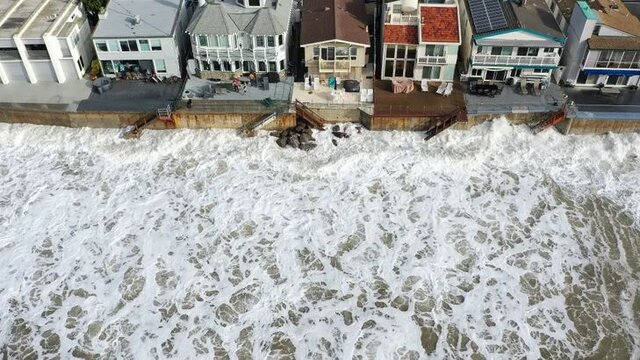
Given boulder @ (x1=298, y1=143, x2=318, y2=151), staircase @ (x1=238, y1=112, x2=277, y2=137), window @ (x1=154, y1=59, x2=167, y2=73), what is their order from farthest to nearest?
1. window @ (x1=154, y1=59, x2=167, y2=73)
2. staircase @ (x1=238, y1=112, x2=277, y2=137)
3. boulder @ (x1=298, y1=143, x2=318, y2=151)

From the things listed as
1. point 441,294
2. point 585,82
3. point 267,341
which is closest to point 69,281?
point 267,341


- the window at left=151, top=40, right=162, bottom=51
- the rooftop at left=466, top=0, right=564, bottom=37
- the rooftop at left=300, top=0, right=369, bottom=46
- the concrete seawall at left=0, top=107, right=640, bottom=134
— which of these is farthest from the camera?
the window at left=151, top=40, right=162, bottom=51

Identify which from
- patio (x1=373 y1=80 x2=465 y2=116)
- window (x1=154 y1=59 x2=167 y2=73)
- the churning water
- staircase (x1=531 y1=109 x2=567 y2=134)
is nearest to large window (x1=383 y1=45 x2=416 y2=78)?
patio (x1=373 y1=80 x2=465 y2=116)

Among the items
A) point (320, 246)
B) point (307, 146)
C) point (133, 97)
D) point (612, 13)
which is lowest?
point (320, 246)

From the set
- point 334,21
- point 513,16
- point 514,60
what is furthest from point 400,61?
point 513,16

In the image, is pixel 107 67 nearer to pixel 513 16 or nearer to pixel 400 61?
pixel 400 61

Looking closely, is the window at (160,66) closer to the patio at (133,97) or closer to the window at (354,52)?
the patio at (133,97)

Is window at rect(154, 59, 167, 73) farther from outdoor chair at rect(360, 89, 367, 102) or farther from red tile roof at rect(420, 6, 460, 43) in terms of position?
red tile roof at rect(420, 6, 460, 43)

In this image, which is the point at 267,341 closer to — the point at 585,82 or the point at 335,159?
the point at 335,159
